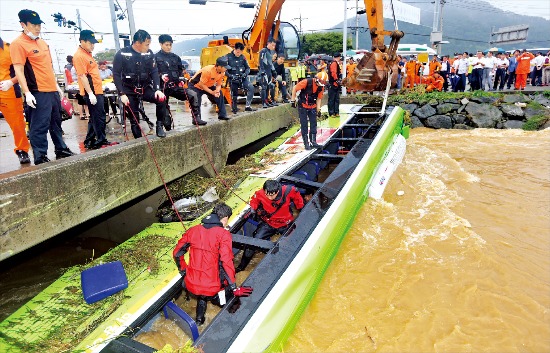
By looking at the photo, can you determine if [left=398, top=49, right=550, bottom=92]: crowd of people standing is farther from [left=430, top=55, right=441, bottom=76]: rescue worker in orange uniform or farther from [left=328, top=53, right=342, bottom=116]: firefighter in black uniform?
[left=328, top=53, right=342, bottom=116]: firefighter in black uniform

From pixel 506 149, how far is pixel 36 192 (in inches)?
438

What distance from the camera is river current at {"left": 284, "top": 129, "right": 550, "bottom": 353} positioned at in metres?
3.43

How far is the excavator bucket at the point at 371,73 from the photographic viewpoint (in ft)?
26.8

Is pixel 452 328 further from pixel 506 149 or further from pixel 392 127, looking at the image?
pixel 506 149

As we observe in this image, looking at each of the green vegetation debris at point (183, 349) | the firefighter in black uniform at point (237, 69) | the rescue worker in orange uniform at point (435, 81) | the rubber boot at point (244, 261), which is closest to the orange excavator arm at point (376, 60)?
the firefighter in black uniform at point (237, 69)

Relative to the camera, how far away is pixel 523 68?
14203mm

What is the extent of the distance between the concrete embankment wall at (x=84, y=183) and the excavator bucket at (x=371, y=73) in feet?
12.7

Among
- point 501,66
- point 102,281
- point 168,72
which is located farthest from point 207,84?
point 501,66

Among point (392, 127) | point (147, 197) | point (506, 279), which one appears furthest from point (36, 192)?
point (392, 127)

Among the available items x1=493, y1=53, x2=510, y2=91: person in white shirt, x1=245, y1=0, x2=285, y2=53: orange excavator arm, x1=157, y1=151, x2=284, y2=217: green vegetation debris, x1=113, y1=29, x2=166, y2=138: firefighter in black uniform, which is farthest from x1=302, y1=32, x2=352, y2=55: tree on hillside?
x1=113, y1=29, x2=166, y2=138: firefighter in black uniform

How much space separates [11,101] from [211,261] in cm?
340

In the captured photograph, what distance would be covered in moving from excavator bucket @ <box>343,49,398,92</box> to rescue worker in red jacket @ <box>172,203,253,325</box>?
6.33 m

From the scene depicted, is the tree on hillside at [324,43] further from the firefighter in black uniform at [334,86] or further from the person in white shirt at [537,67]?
the firefighter in black uniform at [334,86]

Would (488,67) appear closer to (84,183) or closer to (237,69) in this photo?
(237,69)
